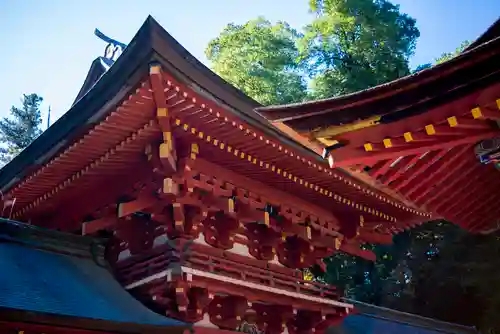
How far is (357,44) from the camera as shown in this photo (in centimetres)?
1809

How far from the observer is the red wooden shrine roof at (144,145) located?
221 inches

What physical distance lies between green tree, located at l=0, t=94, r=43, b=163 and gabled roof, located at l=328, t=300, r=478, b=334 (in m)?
19.8

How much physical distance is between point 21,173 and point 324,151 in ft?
17.5

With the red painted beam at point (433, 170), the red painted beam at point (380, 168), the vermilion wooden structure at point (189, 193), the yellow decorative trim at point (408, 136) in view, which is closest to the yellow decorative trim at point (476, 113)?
the yellow decorative trim at point (408, 136)

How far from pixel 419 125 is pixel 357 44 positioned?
1573 cm

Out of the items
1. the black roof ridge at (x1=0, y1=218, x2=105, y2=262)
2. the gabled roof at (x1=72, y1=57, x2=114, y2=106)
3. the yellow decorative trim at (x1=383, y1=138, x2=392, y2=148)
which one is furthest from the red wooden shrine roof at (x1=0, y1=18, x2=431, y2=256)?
the gabled roof at (x1=72, y1=57, x2=114, y2=106)

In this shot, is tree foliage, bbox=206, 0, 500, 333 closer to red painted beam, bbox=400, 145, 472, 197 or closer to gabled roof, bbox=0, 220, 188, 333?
gabled roof, bbox=0, 220, 188, 333

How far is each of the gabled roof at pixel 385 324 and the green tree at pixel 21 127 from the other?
19.8 m

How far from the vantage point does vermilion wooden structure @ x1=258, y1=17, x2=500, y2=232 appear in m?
2.91

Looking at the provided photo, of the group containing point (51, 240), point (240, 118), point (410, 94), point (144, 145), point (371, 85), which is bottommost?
point (51, 240)

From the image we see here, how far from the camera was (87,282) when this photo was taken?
6.76 meters

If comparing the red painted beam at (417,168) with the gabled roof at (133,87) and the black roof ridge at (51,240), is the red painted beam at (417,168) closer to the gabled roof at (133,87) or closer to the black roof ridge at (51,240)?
the gabled roof at (133,87)

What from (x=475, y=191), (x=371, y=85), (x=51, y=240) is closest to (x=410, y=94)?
(x=475, y=191)

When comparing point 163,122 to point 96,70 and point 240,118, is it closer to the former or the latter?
point 240,118
